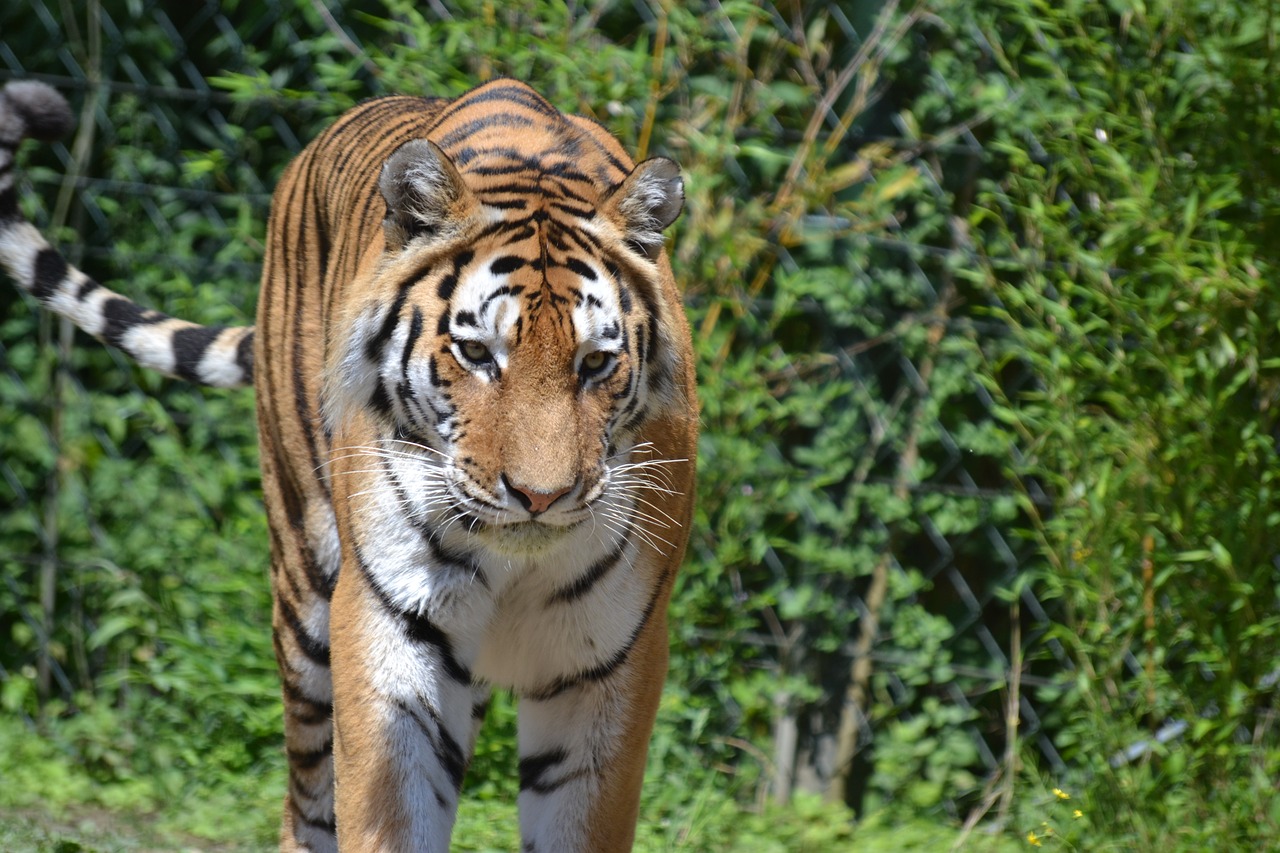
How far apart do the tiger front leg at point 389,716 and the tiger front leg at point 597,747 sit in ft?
0.57

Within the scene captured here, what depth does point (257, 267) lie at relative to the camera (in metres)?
3.92

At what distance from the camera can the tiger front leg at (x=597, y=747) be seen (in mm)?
2150

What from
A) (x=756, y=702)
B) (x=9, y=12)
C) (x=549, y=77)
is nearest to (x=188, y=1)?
(x=9, y=12)

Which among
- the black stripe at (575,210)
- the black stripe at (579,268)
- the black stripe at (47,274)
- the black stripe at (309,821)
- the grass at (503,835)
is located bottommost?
the grass at (503,835)

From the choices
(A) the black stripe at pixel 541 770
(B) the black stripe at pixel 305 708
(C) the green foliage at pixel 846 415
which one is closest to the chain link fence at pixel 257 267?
(C) the green foliage at pixel 846 415

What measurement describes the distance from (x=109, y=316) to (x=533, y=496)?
158 cm

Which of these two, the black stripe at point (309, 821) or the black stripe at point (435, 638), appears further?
the black stripe at point (309, 821)

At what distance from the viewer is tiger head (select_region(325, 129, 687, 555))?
1.90 meters

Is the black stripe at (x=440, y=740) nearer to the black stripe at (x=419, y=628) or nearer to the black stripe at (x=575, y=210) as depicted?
the black stripe at (x=419, y=628)

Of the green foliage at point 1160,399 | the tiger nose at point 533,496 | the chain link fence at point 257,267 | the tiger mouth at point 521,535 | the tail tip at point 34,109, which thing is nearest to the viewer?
the tiger nose at point 533,496

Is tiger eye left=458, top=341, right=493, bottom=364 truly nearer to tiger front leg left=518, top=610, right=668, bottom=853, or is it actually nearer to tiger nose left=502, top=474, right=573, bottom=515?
tiger nose left=502, top=474, right=573, bottom=515

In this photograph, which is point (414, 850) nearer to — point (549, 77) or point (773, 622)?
point (773, 622)

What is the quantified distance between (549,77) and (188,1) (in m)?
1.49

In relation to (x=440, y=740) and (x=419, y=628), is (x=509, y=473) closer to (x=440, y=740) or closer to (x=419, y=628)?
(x=419, y=628)
